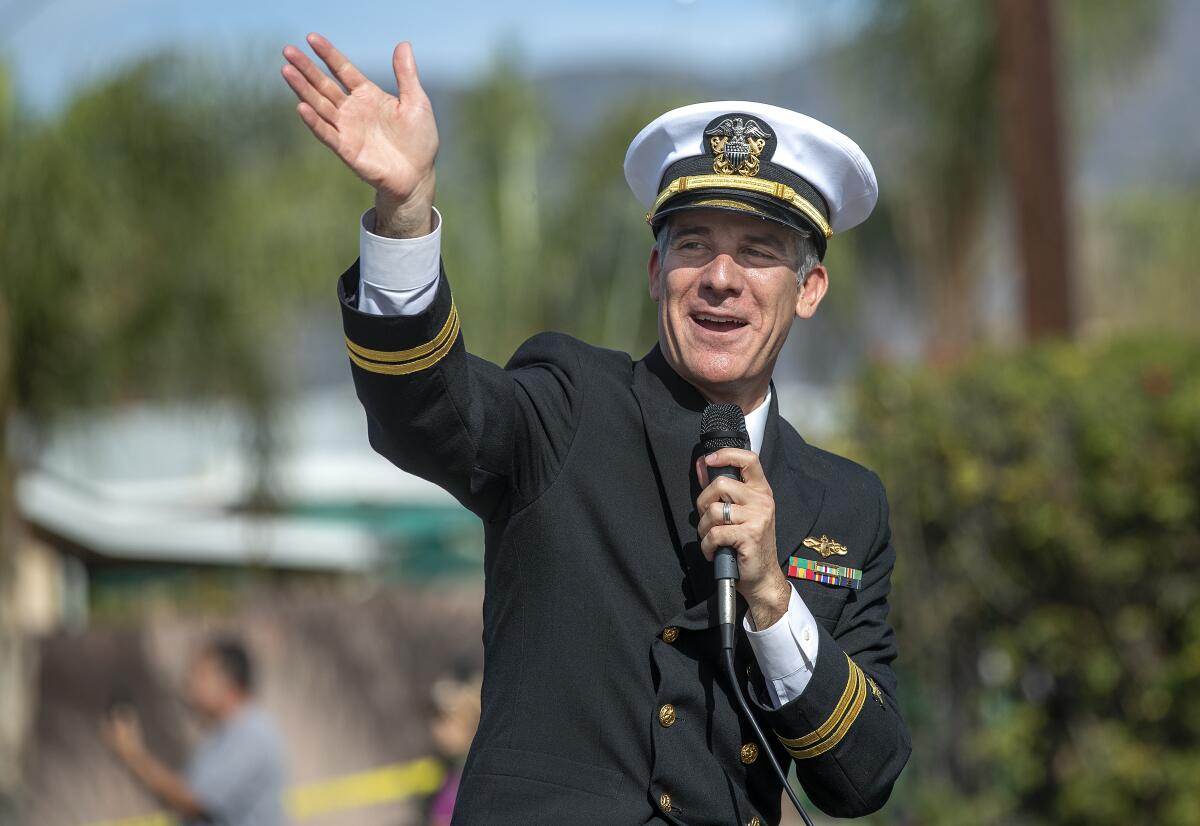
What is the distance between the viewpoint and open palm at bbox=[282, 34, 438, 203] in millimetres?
2053

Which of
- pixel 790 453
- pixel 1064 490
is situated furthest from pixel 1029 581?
pixel 790 453

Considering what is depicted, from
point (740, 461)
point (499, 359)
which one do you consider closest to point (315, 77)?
point (740, 461)

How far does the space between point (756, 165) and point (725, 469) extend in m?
0.51

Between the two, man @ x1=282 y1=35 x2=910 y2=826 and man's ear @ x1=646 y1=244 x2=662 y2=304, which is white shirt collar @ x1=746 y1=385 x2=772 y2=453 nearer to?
man @ x1=282 y1=35 x2=910 y2=826

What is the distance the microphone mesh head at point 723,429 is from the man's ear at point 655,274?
0.25m

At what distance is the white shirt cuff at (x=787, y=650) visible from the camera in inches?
88.5

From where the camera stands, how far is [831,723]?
2.27 m

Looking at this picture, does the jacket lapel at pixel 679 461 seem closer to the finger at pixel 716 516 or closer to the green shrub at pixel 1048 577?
the finger at pixel 716 516

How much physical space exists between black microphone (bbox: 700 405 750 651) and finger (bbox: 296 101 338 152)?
65cm

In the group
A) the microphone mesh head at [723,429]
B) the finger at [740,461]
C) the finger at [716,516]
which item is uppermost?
the microphone mesh head at [723,429]

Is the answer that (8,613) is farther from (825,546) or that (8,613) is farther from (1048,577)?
(825,546)

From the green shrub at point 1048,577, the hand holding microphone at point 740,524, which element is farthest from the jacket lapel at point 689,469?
the green shrub at point 1048,577

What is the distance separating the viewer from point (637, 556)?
232 centimetres

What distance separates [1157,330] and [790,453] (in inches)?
223
